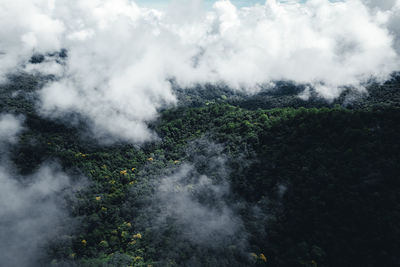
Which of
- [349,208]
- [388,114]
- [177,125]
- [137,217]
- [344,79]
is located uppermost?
[344,79]

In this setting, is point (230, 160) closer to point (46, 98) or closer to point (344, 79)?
point (46, 98)

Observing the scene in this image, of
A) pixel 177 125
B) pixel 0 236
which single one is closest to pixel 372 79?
pixel 177 125

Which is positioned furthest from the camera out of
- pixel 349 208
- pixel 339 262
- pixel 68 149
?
pixel 68 149

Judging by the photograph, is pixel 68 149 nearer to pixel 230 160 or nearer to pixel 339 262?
pixel 230 160

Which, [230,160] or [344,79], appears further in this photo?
[344,79]

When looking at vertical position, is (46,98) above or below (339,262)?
above

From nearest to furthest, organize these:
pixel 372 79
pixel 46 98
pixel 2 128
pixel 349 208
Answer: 1. pixel 349 208
2. pixel 2 128
3. pixel 46 98
4. pixel 372 79
